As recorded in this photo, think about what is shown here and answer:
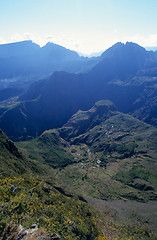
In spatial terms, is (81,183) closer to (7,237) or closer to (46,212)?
(46,212)

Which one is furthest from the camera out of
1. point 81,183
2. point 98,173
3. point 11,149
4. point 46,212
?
point 98,173

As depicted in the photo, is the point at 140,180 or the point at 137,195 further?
the point at 140,180

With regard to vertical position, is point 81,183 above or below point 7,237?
below

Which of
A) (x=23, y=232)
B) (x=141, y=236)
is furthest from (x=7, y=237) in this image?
(x=141, y=236)

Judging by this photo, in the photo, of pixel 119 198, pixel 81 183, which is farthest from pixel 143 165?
pixel 81 183

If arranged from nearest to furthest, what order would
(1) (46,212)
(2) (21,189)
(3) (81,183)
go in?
(1) (46,212), (2) (21,189), (3) (81,183)

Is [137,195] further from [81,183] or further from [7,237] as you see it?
[7,237]

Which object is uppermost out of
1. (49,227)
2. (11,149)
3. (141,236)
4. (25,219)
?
(25,219)
